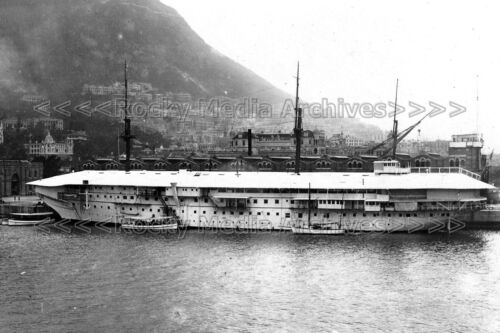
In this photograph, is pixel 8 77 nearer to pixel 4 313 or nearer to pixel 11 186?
pixel 11 186

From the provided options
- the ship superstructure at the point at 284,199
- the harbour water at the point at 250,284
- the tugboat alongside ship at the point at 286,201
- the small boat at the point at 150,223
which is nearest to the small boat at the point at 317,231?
the tugboat alongside ship at the point at 286,201

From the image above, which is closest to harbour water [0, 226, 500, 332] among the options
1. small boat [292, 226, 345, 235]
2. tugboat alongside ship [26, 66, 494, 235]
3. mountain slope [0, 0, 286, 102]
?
small boat [292, 226, 345, 235]

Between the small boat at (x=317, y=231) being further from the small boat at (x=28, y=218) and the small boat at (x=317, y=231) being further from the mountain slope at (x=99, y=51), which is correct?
the mountain slope at (x=99, y=51)

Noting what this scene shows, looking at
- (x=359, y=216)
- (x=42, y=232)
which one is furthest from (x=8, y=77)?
→ (x=359, y=216)

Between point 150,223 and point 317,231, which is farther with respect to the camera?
point 150,223

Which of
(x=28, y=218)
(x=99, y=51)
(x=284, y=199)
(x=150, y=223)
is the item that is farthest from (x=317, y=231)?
(x=99, y=51)

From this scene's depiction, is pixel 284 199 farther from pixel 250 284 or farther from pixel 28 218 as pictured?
pixel 28 218
